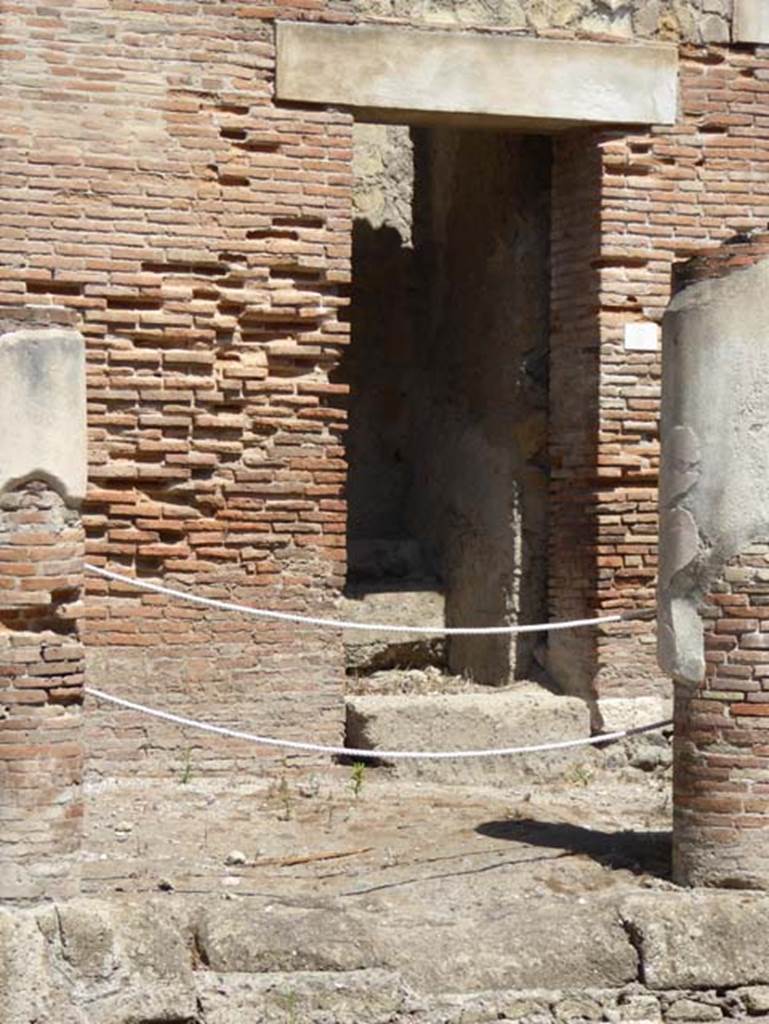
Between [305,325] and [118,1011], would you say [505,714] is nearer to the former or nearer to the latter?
[305,325]

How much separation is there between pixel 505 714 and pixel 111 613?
206 centimetres

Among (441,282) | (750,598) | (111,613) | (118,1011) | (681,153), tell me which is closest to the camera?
(118,1011)

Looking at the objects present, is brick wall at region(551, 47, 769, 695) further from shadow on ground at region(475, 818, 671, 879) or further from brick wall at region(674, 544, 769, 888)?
brick wall at region(674, 544, 769, 888)

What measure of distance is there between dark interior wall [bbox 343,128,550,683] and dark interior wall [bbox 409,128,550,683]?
0.01m

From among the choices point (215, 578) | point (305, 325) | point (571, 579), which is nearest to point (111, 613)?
point (215, 578)

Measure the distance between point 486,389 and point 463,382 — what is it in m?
0.39

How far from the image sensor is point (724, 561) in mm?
7547

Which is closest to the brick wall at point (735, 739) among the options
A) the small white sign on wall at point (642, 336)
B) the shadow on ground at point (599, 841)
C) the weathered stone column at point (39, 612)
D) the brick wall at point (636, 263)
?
the shadow on ground at point (599, 841)

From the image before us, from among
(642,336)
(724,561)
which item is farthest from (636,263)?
(724,561)

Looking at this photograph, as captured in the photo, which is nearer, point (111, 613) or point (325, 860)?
point (325, 860)

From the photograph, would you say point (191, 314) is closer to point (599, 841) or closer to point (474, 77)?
point (474, 77)

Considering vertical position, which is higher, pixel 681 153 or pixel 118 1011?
pixel 681 153

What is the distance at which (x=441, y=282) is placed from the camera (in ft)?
39.9

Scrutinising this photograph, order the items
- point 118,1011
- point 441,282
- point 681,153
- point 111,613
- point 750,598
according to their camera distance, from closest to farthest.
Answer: point 118,1011 < point 750,598 < point 111,613 < point 681,153 < point 441,282
